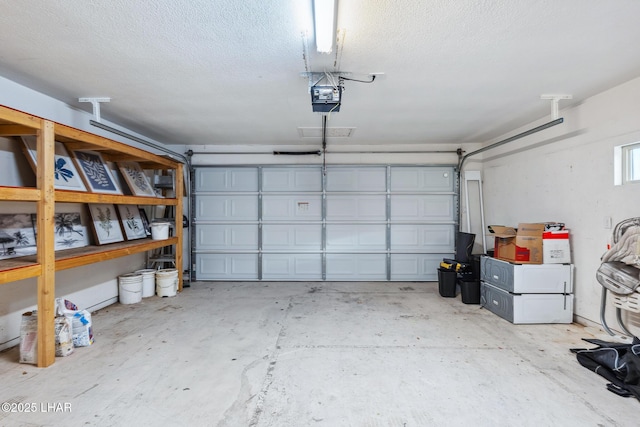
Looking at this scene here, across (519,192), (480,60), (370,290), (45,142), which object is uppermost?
(480,60)

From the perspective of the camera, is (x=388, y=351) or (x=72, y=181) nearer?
(x=388, y=351)

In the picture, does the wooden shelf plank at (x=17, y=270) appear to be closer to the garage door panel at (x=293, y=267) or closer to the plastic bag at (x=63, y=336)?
the plastic bag at (x=63, y=336)

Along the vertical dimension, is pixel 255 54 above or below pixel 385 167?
above

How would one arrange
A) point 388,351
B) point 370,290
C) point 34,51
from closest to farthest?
point 34,51 → point 388,351 → point 370,290

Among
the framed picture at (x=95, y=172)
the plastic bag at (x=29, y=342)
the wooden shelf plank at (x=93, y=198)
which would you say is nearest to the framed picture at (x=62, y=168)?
the framed picture at (x=95, y=172)

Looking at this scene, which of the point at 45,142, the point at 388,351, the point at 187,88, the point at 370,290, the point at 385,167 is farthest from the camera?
the point at 385,167

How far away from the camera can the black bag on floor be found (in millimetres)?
2107

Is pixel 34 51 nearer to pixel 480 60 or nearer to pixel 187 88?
pixel 187 88

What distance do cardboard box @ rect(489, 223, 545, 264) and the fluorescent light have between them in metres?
3.10

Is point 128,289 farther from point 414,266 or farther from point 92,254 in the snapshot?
point 414,266

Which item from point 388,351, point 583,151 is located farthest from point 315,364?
point 583,151

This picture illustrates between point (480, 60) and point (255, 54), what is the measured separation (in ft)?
5.95

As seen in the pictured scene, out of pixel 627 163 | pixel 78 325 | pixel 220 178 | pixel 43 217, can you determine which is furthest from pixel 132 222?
pixel 627 163

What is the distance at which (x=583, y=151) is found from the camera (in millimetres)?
3275
